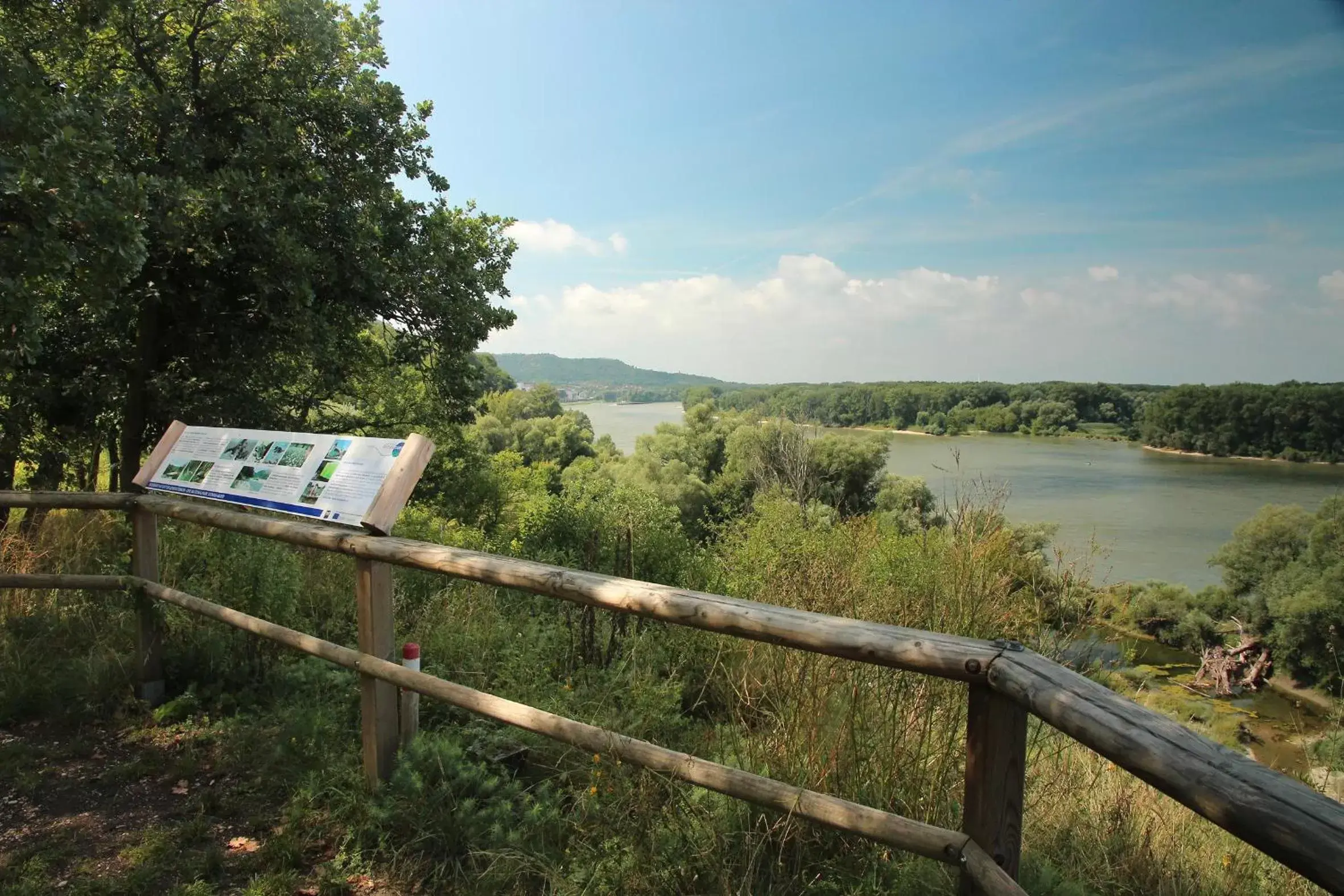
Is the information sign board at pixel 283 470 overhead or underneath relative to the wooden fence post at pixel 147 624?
overhead

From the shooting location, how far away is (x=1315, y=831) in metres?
0.88

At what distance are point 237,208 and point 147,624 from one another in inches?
182

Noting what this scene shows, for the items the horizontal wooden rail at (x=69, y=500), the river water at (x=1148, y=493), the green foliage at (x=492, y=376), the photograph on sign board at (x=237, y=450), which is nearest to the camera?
the photograph on sign board at (x=237, y=450)

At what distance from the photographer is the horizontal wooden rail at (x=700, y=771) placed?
1.57m

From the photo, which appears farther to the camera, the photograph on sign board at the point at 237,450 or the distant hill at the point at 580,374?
the distant hill at the point at 580,374

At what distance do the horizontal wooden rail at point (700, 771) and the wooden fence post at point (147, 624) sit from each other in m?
0.83

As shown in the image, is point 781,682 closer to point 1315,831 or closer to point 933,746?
point 933,746

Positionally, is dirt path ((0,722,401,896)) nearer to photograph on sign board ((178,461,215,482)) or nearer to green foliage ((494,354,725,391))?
photograph on sign board ((178,461,215,482))

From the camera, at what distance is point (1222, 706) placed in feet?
42.2

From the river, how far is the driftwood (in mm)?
5808

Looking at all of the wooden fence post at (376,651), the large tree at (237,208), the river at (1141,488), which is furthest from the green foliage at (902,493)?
the wooden fence post at (376,651)

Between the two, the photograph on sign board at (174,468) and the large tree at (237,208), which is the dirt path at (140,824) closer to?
the photograph on sign board at (174,468)

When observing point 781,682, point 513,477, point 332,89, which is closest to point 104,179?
point 332,89

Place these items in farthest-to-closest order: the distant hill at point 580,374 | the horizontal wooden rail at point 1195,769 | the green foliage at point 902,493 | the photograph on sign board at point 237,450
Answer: the distant hill at point 580,374 → the green foliage at point 902,493 → the photograph on sign board at point 237,450 → the horizontal wooden rail at point 1195,769
